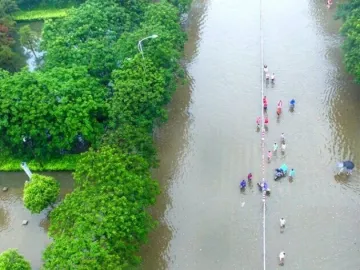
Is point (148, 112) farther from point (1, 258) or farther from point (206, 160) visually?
point (1, 258)

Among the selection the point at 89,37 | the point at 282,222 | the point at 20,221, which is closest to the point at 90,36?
the point at 89,37

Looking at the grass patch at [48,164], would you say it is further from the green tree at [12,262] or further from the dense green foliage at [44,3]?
the dense green foliage at [44,3]

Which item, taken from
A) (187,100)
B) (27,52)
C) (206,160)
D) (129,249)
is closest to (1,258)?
(129,249)

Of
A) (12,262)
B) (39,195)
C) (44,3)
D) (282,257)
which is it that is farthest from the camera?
(44,3)

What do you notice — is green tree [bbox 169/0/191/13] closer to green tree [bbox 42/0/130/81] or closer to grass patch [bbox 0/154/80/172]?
green tree [bbox 42/0/130/81]

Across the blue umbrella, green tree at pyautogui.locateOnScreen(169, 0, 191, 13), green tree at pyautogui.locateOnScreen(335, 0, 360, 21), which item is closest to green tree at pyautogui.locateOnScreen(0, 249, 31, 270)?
the blue umbrella

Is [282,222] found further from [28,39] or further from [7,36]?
[7,36]
